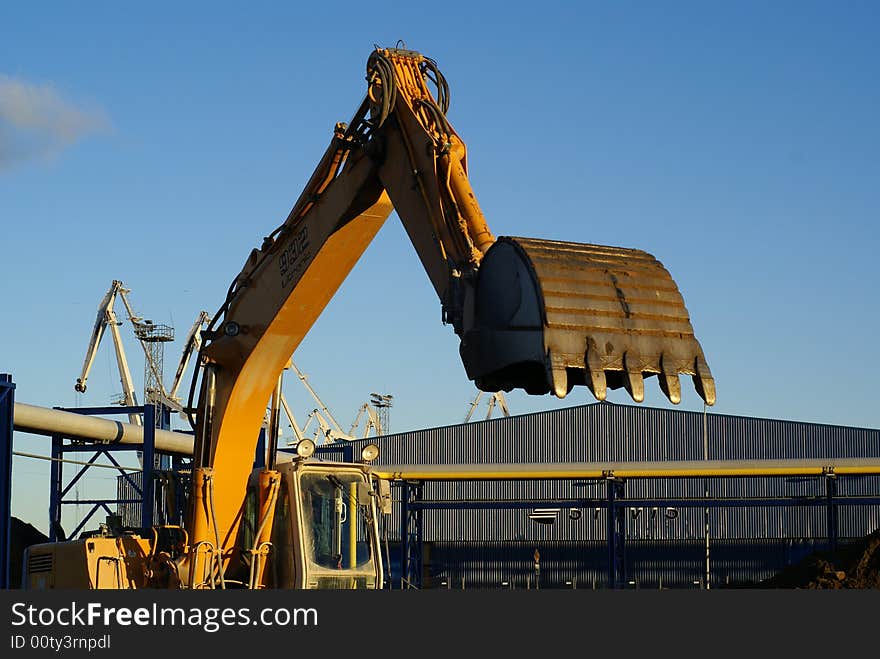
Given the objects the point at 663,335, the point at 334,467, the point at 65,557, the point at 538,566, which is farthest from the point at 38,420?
the point at 538,566

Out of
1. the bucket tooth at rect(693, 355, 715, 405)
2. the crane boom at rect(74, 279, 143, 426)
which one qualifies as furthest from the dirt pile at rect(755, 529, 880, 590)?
the crane boom at rect(74, 279, 143, 426)

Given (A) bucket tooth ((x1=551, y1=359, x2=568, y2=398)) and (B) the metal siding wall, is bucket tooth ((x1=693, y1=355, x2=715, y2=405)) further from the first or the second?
(B) the metal siding wall

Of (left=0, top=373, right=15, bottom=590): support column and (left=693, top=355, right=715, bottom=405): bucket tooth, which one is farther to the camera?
(left=0, top=373, right=15, bottom=590): support column

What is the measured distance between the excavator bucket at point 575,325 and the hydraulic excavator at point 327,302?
0.04 ft

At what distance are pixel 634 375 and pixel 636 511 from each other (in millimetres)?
33464

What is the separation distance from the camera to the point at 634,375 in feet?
34.7

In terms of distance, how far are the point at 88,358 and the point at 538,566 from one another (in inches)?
1359

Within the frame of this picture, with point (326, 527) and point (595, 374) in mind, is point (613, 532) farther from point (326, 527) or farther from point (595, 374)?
point (595, 374)

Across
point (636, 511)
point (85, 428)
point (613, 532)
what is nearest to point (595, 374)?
point (85, 428)

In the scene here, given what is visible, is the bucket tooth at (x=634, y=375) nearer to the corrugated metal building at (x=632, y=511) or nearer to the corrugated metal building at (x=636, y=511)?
the corrugated metal building at (x=632, y=511)

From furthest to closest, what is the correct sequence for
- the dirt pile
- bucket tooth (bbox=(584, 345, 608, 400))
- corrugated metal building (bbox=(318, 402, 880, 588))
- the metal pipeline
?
corrugated metal building (bbox=(318, 402, 880, 588)) → the metal pipeline → the dirt pile → bucket tooth (bbox=(584, 345, 608, 400))

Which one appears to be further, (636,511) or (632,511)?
(632,511)

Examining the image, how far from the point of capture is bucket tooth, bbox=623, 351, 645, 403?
10.6 metres

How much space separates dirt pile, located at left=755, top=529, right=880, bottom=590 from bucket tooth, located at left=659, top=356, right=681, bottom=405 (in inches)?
502
